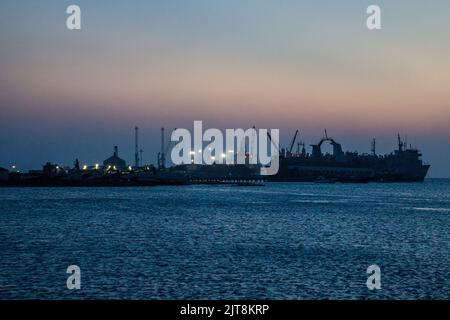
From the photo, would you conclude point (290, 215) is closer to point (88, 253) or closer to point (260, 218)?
point (260, 218)

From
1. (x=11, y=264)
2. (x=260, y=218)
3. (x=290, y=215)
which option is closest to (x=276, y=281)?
(x=11, y=264)

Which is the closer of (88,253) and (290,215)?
(88,253)

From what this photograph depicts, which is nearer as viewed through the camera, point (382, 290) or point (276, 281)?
point (382, 290)

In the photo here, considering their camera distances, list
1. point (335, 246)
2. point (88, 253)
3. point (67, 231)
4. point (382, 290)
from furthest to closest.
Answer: point (67, 231) → point (335, 246) → point (88, 253) → point (382, 290)

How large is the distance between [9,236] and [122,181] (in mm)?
142476

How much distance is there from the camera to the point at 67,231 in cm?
4975
